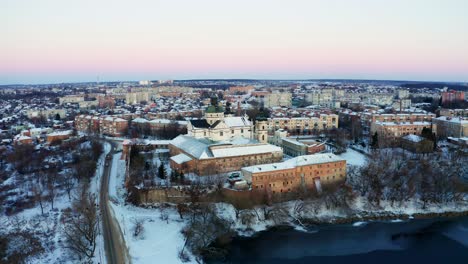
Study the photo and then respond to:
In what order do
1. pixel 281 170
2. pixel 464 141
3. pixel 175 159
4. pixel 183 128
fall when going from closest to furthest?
pixel 281 170
pixel 175 159
pixel 464 141
pixel 183 128

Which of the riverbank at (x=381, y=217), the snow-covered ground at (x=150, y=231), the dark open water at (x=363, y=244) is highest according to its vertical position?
the snow-covered ground at (x=150, y=231)

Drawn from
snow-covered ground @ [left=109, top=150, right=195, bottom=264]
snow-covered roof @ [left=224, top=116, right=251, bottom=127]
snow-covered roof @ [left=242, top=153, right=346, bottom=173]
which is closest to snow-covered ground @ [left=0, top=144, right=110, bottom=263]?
snow-covered ground @ [left=109, top=150, right=195, bottom=264]

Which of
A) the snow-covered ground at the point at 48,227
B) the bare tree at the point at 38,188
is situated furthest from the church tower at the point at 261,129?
the bare tree at the point at 38,188

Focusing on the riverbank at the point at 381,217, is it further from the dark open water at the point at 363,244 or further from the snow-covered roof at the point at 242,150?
the snow-covered roof at the point at 242,150

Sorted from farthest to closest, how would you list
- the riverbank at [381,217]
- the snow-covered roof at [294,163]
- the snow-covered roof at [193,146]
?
the snow-covered roof at [193,146], the snow-covered roof at [294,163], the riverbank at [381,217]

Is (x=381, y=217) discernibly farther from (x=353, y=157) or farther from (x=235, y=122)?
(x=235, y=122)

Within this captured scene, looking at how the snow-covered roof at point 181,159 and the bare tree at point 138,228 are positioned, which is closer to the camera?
the bare tree at point 138,228

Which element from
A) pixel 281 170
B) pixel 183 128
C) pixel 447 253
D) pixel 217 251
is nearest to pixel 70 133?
pixel 183 128

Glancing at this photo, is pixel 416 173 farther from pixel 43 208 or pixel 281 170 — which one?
pixel 43 208
